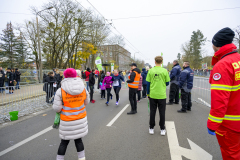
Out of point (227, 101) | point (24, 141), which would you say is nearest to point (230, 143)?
point (227, 101)

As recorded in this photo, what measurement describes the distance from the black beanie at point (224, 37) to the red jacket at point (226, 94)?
0.52 feet

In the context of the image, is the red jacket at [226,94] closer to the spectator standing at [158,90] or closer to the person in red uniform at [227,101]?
the person in red uniform at [227,101]

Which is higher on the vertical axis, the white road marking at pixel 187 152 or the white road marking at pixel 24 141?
the white road marking at pixel 187 152

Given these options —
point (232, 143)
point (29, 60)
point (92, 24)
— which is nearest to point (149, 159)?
point (232, 143)

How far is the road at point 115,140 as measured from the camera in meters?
3.05

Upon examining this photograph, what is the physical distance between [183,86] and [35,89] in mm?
6741

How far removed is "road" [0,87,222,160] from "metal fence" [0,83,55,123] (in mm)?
991

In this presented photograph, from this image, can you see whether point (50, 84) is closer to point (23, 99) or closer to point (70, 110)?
point (23, 99)

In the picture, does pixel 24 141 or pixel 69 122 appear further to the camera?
pixel 24 141

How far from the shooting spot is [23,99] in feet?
21.5

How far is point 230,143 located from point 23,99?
23.8ft

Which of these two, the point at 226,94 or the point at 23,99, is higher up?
the point at 226,94

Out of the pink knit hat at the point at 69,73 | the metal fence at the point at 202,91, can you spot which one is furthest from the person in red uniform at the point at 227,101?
the metal fence at the point at 202,91

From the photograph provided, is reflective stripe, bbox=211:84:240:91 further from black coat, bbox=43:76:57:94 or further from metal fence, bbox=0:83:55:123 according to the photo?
black coat, bbox=43:76:57:94
